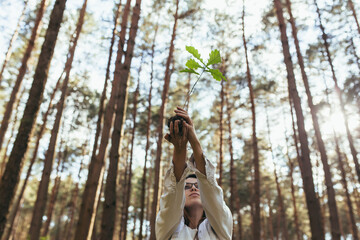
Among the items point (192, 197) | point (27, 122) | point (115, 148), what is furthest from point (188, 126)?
point (115, 148)

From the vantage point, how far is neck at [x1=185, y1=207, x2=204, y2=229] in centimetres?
181

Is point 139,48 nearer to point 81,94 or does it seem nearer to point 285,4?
point 81,94

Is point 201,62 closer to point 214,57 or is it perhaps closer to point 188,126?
point 214,57

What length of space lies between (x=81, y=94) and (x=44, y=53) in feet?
38.0

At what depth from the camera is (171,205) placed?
1604mm

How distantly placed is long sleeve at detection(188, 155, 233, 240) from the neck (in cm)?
23

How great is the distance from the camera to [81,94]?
1514 centimetres

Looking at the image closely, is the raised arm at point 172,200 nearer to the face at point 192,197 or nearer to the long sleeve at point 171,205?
the long sleeve at point 171,205

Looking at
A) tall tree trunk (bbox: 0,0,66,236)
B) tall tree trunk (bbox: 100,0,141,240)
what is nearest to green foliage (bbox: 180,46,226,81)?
tall tree trunk (bbox: 0,0,66,236)

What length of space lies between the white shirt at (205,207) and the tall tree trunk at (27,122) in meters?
2.77

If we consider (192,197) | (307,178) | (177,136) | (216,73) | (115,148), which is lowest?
(192,197)

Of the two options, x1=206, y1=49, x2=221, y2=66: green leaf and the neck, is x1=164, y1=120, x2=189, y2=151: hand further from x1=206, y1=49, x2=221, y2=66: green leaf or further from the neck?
the neck

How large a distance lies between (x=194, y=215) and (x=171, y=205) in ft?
1.08

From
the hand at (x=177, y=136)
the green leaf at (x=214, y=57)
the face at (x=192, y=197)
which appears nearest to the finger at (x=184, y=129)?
the hand at (x=177, y=136)
